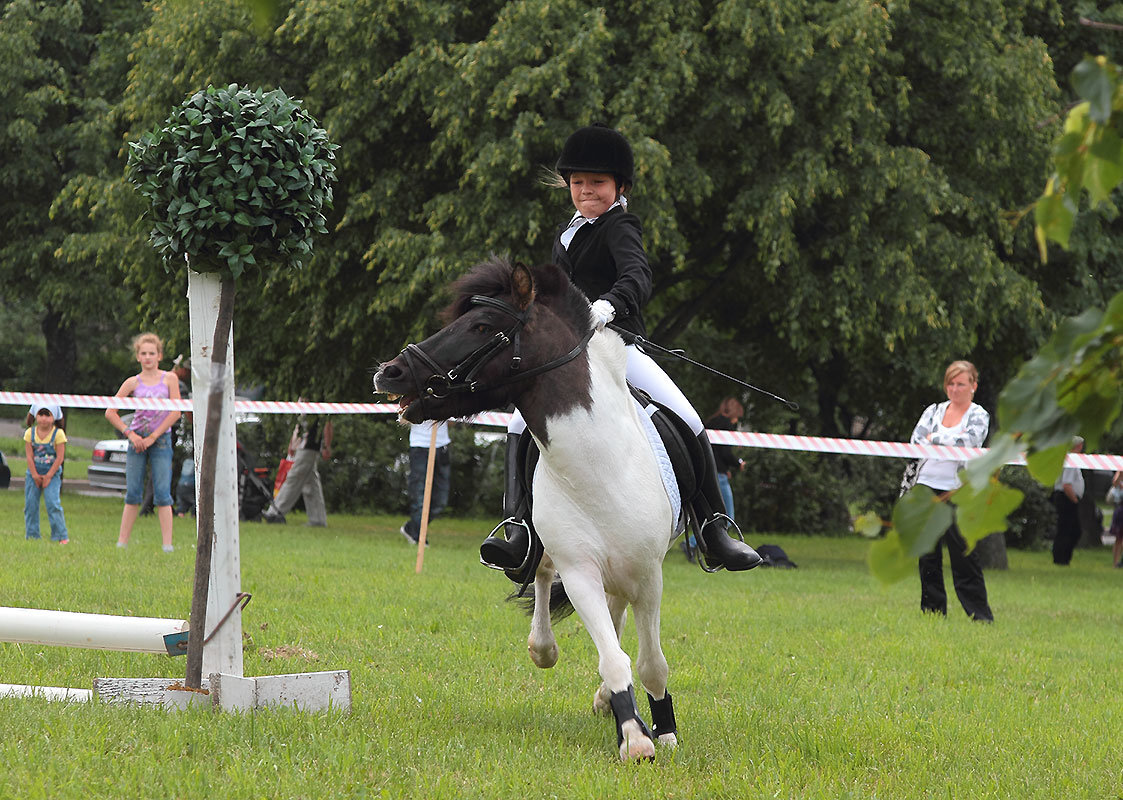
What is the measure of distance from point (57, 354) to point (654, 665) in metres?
27.9

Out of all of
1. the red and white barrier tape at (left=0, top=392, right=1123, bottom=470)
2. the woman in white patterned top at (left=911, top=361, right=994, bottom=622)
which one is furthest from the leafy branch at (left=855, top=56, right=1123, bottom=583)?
the red and white barrier tape at (left=0, top=392, right=1123, bottom=470)

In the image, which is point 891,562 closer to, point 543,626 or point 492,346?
point 492,346

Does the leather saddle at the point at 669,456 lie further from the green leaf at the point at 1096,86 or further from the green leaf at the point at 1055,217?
the green leaf at the point at 1096,86

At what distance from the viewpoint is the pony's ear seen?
5438 mm

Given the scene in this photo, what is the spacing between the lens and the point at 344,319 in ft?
62.6

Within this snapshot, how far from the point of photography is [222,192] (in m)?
5.27

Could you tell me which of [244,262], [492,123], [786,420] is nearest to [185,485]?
[492,123]

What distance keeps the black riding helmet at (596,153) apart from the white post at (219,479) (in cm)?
191

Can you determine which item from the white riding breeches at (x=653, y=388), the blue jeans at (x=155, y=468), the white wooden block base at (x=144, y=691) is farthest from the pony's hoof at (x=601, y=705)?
the blue jeans at (x=155, y=468)

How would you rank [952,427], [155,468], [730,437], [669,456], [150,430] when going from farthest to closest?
[730,437] → [155,468] → [150,430] → [952,427] → [669,456]

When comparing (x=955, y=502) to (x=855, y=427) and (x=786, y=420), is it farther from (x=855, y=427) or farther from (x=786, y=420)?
(x=855, y=427)

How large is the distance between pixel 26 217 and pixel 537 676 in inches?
890

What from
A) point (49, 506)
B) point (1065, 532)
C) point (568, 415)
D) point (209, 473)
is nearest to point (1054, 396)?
point (568, 415)

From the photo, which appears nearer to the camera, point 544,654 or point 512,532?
point 512,532
